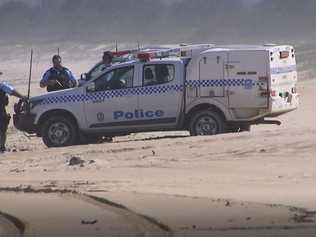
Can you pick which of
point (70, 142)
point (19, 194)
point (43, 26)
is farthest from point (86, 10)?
point (19, 194)

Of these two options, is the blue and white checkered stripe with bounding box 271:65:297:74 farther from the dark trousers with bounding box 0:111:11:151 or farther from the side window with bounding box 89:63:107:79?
the dark trousers with bounding box 0:111:11:151

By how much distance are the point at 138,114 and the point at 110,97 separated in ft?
2.12

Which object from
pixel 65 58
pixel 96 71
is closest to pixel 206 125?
pixel 96 71

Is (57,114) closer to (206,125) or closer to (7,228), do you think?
(206,125)

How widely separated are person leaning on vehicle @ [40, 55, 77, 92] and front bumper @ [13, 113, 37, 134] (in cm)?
91

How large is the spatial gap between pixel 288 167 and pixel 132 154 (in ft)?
10.4

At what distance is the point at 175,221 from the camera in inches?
360

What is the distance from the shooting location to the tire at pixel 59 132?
674 inches

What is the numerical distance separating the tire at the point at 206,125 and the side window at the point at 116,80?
1466 mm

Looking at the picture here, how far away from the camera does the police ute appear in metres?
16.3

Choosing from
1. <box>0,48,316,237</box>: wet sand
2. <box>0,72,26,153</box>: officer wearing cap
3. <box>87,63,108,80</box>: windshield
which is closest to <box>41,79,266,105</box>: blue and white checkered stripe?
<box>87,63,108,80</box>: windshield

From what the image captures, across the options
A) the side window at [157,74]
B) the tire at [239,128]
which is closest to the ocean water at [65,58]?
the tire at [239,128]

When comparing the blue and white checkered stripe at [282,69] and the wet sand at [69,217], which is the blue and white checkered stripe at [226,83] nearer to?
the blue and white checkered stripe at [282,69]

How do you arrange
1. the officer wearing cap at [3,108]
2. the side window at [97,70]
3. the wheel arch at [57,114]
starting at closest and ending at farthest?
the officer wearing cap at [3,108], the wheel arch at [57,114], the side window at [97,70]
